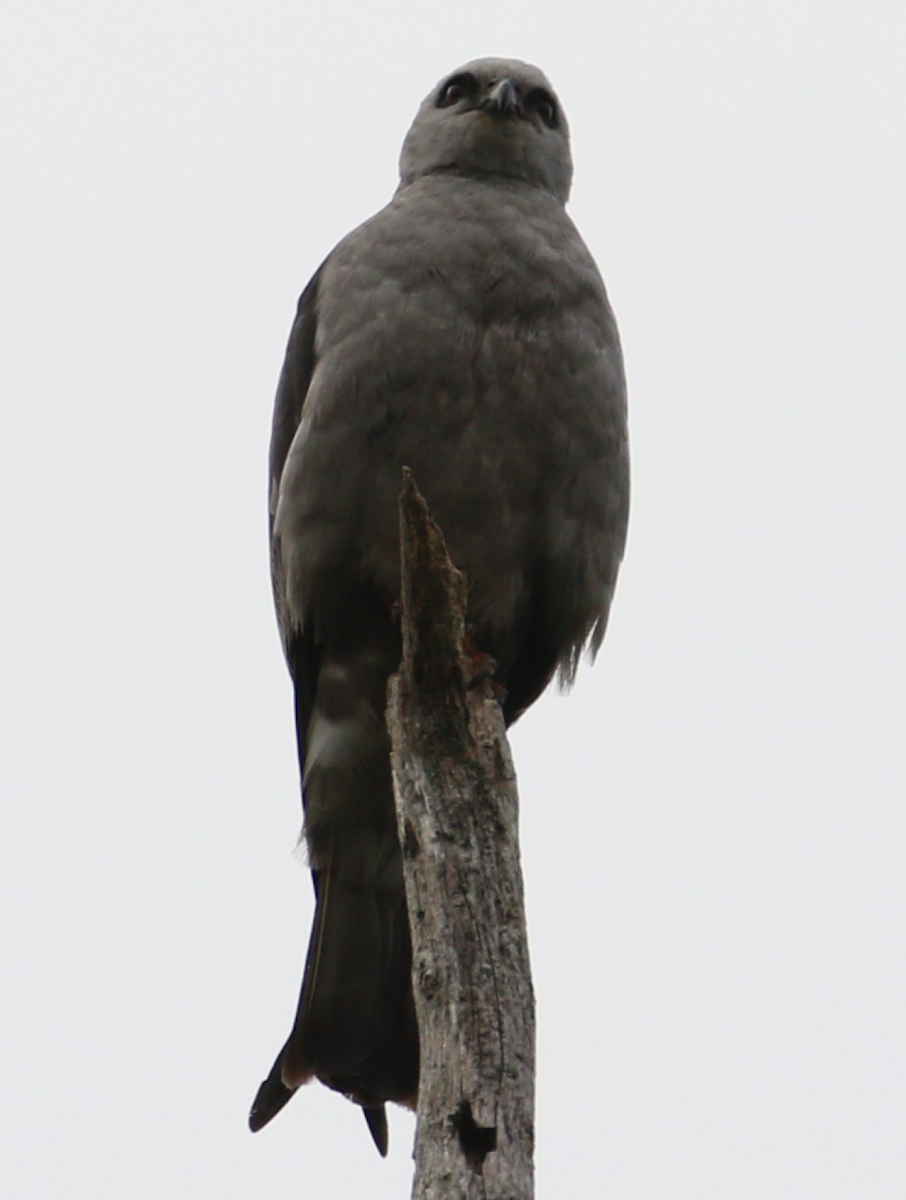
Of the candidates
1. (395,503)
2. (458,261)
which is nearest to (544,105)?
(458,261)

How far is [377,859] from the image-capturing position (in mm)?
5207

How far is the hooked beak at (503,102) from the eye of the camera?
591cm

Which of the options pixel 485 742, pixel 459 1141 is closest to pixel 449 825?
pixel 485 742

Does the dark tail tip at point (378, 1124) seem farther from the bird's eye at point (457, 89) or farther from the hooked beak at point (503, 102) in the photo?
the bird's eye at point (457, 89)

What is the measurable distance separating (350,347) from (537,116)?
5.39 ft

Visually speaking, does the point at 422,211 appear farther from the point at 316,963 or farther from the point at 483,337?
the point at 316,963

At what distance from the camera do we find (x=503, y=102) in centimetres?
591

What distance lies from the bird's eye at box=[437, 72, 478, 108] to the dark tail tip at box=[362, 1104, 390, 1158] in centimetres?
363

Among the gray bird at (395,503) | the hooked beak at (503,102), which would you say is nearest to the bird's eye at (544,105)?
the hooked beak at (503,102)

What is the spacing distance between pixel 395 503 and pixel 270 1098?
5.80 ft

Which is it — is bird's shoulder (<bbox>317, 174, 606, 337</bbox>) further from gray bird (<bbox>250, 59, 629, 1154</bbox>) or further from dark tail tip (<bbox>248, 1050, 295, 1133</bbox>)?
dark tail tip (<bbox>248, 1050, 295, 1133</bbox>)

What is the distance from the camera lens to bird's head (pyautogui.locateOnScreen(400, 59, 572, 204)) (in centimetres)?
588

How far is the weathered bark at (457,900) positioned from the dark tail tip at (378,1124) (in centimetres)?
123

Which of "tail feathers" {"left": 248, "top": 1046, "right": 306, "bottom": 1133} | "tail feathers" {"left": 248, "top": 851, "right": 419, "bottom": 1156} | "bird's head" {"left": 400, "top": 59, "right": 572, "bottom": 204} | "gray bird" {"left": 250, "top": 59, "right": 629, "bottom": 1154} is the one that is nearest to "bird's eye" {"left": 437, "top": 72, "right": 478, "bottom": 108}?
"bird's head" {"left": 400, "top": 59, "right": 572, "bottom": 204}
